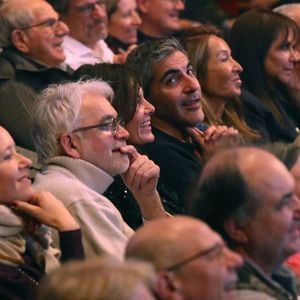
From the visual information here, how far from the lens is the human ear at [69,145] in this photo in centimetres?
546

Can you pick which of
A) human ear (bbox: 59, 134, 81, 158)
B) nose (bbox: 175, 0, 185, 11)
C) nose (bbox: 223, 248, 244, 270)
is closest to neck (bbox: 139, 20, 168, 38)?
nose (bbox: 175, 0, 185, 11)

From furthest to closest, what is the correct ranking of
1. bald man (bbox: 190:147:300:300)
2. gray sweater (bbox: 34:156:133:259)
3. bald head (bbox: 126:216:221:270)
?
1. gray sweater (bbox: 34:156:133:259)
2. bald man (bbox: 190:147:300:300)
3. bald head (bbox: 126:216:221:270)

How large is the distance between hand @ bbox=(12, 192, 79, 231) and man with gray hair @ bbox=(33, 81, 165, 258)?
159 millimetres

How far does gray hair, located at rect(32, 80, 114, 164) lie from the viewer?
548 cm

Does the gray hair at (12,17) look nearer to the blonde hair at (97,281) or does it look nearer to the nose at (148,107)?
the nose at (148,107)

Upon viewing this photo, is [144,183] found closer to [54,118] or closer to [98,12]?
[54,118]

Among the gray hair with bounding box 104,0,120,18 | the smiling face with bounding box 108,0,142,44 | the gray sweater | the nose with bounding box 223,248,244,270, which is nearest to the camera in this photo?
the nose with bounding box 223,248,244,270

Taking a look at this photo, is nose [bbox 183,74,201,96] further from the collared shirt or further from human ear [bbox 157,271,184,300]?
human ear [bbox 157,271,184,300]

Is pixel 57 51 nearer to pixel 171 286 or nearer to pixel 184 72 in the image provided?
pixel 184 72

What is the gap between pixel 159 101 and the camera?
644cm

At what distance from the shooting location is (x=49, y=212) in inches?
198

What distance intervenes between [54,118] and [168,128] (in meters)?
1.01

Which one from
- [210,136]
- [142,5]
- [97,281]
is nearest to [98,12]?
[142,5]

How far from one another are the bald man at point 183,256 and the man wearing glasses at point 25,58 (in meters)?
2.59
